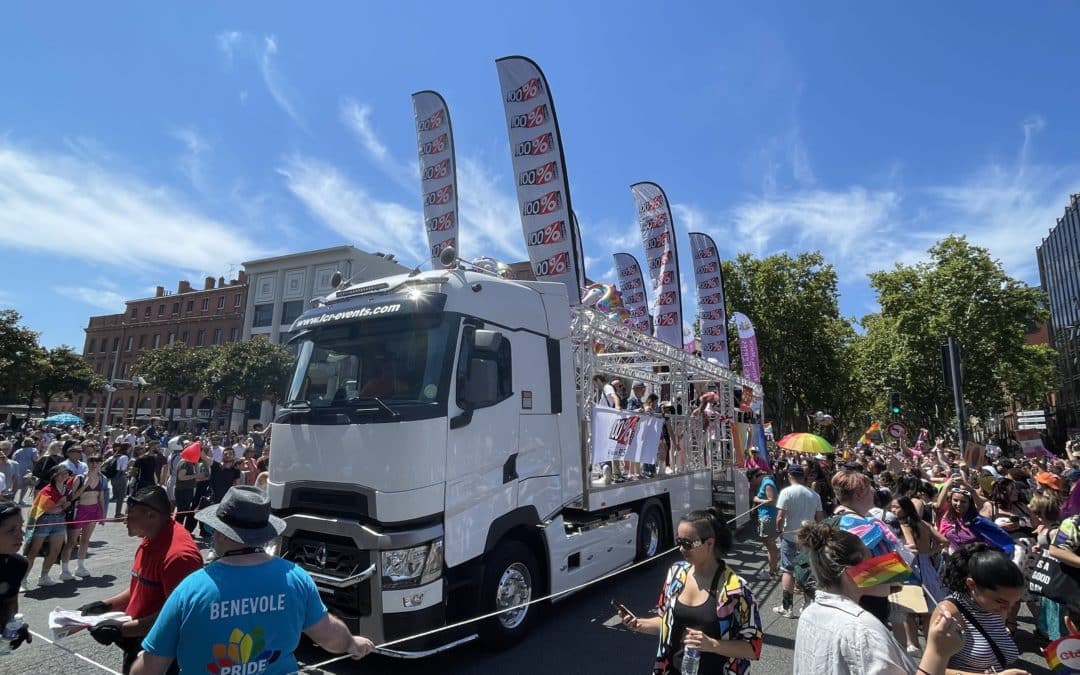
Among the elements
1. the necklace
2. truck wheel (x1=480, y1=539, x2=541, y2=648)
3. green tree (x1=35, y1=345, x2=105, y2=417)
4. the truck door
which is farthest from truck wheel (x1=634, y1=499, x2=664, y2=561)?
green tree (x1=35, y1=345, x2=105, y2=417)

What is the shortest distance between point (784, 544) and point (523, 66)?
902 centimetres

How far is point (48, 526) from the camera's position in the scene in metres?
7.45

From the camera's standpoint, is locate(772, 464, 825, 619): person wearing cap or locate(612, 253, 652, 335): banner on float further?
locate(612, 253, 652, 335): banner on float

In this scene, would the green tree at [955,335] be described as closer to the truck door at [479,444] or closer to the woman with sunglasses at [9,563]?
the truck door at [479,444]

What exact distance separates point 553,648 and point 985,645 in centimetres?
368

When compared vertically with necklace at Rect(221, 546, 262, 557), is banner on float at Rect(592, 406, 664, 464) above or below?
above

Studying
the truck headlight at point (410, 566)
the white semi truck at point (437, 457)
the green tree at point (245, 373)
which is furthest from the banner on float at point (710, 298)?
the green tree at point (245, 373)

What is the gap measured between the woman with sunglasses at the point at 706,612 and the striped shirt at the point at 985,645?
1036 millimetres

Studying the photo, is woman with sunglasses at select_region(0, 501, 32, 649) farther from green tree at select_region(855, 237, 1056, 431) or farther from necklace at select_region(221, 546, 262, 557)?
green tree at select_region(855, 237, 1056, 431)

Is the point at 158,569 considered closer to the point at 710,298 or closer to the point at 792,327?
the point at 710,298

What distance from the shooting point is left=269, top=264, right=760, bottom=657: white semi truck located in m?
4.43

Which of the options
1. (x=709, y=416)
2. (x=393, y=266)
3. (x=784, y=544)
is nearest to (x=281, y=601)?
(x=784, y=544)

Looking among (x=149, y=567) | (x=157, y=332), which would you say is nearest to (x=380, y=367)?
(x=149, y=567)

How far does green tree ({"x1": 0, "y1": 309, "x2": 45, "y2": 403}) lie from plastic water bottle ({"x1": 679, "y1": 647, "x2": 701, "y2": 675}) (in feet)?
145
